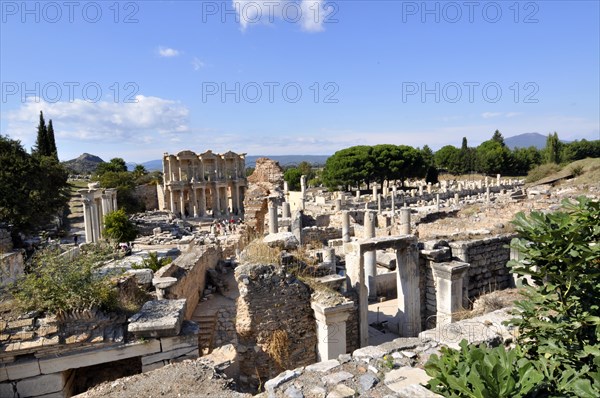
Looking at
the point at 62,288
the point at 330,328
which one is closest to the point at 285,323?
the point at 330,328

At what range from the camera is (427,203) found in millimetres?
43281

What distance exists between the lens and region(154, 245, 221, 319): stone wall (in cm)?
950

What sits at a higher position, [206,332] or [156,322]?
[156,322]

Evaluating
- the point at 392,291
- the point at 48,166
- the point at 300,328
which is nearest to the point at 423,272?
the point at 392,291

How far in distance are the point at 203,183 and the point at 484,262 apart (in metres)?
54.3

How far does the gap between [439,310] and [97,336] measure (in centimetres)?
831

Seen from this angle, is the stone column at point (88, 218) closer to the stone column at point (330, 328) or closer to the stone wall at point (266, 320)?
the stone wall at point (266, 320)

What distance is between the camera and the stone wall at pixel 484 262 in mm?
10227

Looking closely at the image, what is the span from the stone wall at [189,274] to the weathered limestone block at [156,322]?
214 cm

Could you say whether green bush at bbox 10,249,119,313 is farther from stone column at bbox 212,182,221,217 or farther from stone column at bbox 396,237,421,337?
stone column at bbox 212,182,221,217

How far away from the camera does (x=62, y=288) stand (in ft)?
19.1

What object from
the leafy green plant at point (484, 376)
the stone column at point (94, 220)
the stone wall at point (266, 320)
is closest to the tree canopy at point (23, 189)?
the stone column at point (94, 220)

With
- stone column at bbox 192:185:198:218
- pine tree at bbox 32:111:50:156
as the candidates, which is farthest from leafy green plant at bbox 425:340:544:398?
stone column at bbox 192:185:198:218

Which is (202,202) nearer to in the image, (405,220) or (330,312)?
(405,220)
